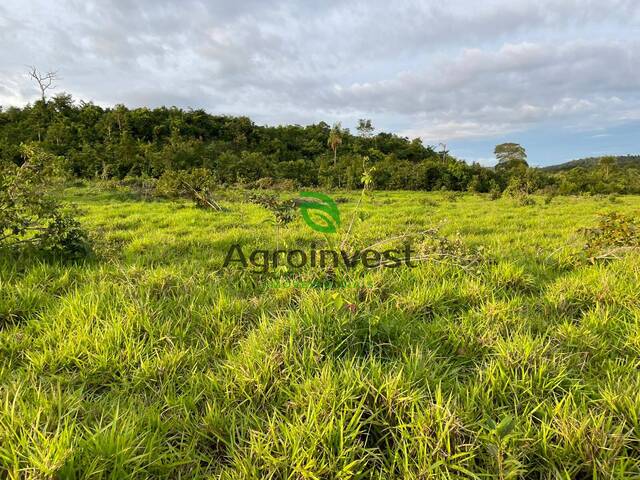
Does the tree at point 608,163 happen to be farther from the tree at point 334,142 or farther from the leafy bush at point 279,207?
the leafy bush at point 279,207

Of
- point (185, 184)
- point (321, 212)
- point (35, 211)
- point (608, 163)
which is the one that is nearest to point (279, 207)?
point (321, 212)

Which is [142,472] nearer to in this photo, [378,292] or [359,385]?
[359,385]

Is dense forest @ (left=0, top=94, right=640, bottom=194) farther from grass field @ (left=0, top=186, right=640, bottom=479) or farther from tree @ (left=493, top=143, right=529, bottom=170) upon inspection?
grass field @ (left=0, top=186, right=640, bottom=479)

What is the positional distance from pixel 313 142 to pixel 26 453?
51771mm

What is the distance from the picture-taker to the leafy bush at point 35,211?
13.5ft

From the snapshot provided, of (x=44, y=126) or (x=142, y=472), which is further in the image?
(x=44, y=126)

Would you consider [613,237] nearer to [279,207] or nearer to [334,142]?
[279,207]

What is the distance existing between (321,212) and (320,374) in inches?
159

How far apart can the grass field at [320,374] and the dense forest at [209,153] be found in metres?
22.5

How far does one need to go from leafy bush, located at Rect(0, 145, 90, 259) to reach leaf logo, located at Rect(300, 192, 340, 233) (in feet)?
9.29

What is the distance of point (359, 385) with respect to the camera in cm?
183

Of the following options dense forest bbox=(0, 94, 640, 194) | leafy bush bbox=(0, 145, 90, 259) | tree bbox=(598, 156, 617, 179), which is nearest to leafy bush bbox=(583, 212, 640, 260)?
leafy bush bbox=(0, 145, 90, 259)

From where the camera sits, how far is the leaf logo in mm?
4988

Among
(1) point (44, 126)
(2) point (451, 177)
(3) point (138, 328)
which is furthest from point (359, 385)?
(1) point (44, 126)
